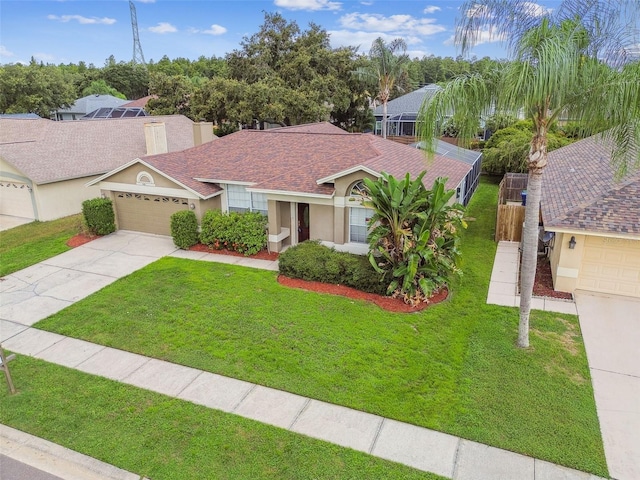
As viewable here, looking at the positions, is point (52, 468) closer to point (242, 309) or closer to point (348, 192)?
point (242, 309)

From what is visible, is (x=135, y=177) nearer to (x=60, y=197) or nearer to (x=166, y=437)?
(x=60, y=197)

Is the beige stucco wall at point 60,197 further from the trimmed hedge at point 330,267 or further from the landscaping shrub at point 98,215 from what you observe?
the trimmed hedge at point 330,267

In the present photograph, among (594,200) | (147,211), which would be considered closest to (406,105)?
(147,211)

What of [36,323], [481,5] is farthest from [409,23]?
[36,323]

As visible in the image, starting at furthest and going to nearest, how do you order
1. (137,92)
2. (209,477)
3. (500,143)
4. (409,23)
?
(137,92)
(500,143)
(409,23)
(209,477)

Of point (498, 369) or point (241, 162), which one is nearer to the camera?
point (498, 369)
